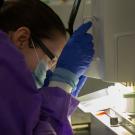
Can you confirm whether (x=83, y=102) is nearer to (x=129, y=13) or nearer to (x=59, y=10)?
(x=59, y=10)

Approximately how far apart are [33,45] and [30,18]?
0.08 meters

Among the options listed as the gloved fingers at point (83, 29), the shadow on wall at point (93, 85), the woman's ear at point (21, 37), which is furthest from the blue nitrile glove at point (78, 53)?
the shadow on wall at point (93, 85)

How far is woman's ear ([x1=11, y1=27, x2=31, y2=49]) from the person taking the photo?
0.98 metres

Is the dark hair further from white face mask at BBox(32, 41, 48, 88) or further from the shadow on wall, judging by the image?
the shadow on wall

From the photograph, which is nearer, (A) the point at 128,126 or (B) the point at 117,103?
(A) the point at 128,126

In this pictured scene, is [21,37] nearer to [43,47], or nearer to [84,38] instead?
[43,47]

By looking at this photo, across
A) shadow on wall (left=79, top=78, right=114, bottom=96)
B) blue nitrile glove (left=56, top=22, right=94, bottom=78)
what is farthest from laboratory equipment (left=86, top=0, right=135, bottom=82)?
shadow on wall (left=79, top=78, right=114, bottom=96)

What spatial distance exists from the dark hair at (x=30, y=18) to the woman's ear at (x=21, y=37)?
0.05 feet

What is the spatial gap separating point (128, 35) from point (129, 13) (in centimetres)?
6

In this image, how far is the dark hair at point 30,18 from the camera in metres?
1.00

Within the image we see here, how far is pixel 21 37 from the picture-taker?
994mm

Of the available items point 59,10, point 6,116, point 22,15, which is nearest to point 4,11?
point 22,15

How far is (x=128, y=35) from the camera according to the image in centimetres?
94

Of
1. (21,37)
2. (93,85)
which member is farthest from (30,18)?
(93,85)
